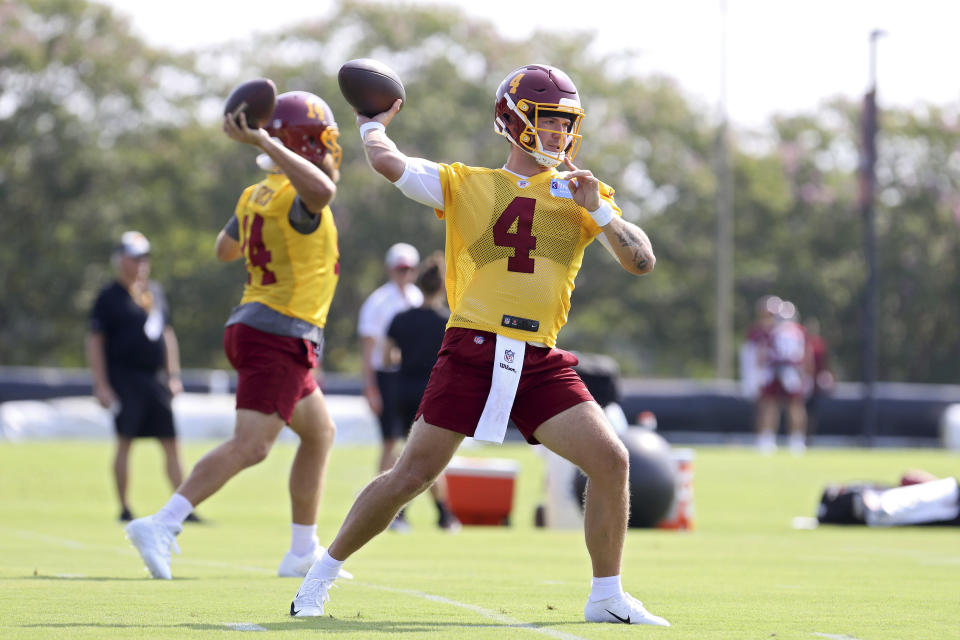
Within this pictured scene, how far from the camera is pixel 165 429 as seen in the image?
13.0 m

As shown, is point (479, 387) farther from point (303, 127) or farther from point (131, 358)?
point (131, 358)

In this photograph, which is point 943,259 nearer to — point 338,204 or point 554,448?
point 338,204

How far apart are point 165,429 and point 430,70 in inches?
1476

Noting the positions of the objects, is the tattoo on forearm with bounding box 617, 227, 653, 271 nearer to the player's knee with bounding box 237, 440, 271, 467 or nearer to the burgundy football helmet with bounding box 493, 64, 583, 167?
the burgundy football helmet with bounding box 493, 64, 583, 167

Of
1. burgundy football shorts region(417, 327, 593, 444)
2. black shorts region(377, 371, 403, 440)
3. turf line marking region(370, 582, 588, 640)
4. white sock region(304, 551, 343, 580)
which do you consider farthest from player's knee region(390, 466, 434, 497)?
black shorts region(377, 371, 403, 440)

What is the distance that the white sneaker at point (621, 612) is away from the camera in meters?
5.75

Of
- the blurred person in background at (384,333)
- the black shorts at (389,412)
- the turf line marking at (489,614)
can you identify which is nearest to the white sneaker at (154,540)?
the turf line marking at (489,614)

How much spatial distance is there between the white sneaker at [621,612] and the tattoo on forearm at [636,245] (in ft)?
4.06

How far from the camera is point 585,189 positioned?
230 inches

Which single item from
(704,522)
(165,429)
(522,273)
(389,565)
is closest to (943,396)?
(704,522)

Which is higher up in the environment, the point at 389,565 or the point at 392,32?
the point at 392,32

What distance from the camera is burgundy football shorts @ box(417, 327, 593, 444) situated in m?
5.80

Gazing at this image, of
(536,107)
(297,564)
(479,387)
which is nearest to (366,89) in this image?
(536,107)

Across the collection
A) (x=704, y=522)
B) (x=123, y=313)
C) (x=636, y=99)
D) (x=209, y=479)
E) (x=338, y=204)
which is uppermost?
(x=636, y=99)
